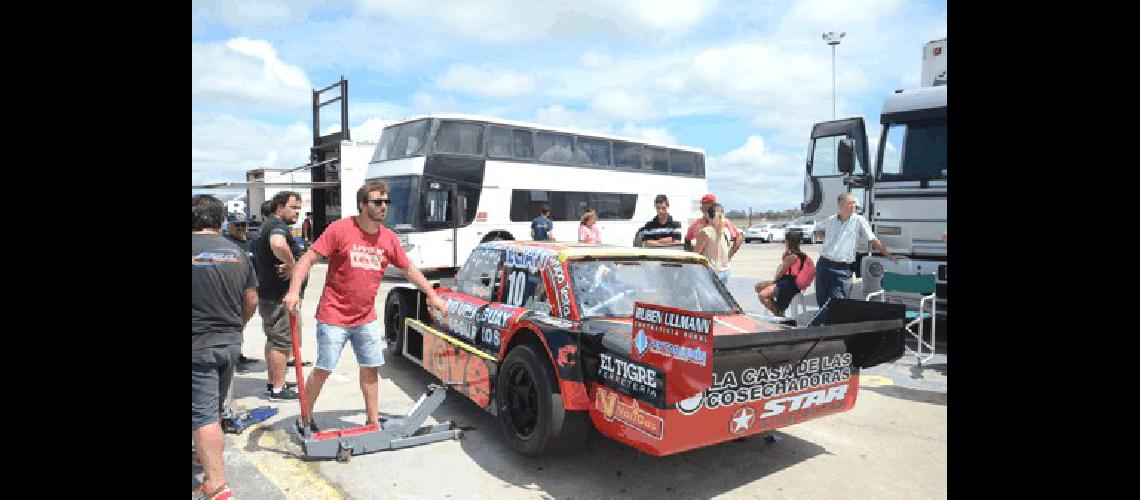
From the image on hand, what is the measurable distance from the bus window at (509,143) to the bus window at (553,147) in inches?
9.3

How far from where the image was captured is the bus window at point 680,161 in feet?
68.5

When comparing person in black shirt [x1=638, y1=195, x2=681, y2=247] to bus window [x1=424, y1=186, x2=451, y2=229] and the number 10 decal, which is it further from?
bus window [x1=424, y1=186, x2=451, y2=229]

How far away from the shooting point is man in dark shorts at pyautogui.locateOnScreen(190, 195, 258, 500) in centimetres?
310

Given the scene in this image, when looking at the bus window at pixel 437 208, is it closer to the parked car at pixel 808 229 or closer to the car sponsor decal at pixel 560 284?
the car sponsor decal at pixel 560 284

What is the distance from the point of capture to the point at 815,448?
419 cm

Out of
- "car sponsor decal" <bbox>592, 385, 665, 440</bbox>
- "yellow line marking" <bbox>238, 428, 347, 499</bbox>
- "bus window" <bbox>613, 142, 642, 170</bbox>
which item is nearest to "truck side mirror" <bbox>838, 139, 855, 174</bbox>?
"car sponsor decal" <bbox>592, 385, 665, 440</bbox>

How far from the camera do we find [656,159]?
20.2 metres

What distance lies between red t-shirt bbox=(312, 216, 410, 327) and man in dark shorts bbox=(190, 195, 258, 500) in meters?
0.56

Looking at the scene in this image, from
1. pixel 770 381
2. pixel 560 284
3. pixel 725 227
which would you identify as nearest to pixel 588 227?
pixel 725 227

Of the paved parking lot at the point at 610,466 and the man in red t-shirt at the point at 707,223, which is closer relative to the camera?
the paved parking lot at the point at 610,466

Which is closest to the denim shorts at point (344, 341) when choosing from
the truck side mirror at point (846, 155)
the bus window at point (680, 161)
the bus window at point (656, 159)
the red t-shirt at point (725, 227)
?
the red t-shirt at point (725, 227)

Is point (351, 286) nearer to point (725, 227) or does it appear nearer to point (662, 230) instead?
point (725, 227)
